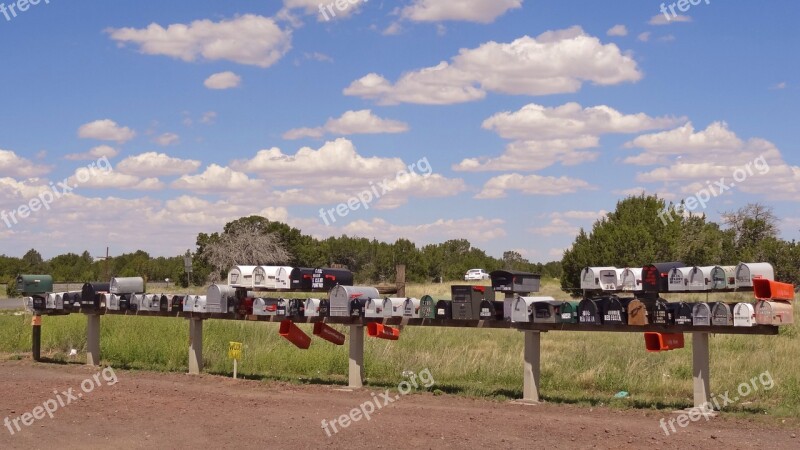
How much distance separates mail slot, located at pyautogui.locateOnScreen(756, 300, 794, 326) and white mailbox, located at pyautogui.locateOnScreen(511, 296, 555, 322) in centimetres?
238

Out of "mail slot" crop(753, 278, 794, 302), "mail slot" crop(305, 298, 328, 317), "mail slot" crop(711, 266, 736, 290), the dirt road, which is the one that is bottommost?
the dirt road

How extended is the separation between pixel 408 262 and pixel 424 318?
162 feet

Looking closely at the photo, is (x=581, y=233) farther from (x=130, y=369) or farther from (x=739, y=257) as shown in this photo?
(x=130, y=369)

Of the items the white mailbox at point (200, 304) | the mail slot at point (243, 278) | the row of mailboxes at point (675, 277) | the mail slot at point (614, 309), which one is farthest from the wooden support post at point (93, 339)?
the mail slot at point (614, 309)

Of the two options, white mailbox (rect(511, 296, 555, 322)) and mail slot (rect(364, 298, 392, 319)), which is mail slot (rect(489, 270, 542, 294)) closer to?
white mailbox (rect(511, 296, 555, 322))

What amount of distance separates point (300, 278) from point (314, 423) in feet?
10.5

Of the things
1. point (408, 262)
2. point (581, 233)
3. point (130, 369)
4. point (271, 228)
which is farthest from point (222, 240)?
point (130, 369)

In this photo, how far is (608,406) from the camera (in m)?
9.84

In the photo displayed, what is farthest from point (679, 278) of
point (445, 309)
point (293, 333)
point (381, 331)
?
point (293, 333)

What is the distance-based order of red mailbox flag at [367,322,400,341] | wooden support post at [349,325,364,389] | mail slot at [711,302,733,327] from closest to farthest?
mail slot at [711,302,733,327]
red mailbox flag at [367,322,400,341]
wooden support post at [349,325,364,389]

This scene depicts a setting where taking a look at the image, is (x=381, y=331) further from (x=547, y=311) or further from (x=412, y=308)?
(x=547, y=311)

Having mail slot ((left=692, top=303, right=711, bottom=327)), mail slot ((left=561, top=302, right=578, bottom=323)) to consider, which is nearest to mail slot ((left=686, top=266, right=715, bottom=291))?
mail slot ((left=692, top=303, right=711, bottom=327))

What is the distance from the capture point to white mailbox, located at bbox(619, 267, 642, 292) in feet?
31.2

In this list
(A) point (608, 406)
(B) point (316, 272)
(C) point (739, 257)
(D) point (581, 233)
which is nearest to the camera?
(A) point (608, 406)
